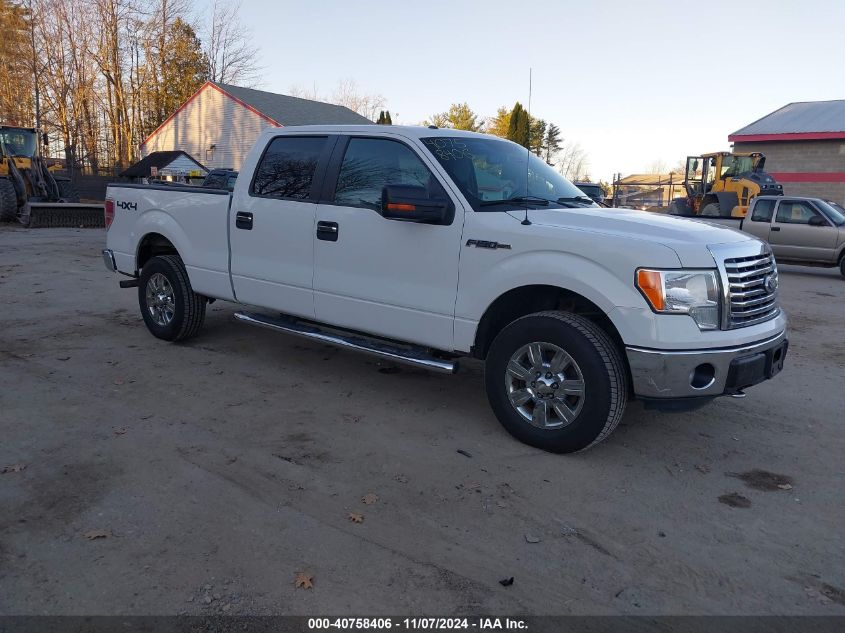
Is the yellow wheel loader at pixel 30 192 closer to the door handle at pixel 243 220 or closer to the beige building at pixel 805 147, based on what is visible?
the door handle at pixel 243 220

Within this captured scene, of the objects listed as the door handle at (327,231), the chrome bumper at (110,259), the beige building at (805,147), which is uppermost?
the beige building at (805,147)

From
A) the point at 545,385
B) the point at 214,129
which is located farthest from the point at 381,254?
the point at 214,129

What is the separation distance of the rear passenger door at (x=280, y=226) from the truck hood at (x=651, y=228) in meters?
1.78

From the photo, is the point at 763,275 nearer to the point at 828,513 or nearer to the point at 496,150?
the point at 828,513

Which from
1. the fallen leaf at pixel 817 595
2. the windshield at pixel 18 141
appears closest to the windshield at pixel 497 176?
the fallen leaf at pixel 817 595

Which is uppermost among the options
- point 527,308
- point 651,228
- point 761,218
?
point 761,218

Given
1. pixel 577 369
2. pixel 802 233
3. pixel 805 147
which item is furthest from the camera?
pixel 805 147

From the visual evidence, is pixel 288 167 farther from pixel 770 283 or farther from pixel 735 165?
pixel 735 165

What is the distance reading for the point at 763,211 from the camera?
14.7 metres

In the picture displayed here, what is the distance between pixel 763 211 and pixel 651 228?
41.6 feet

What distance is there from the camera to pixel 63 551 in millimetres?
2857

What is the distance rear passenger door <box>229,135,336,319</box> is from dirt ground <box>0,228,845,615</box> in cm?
73

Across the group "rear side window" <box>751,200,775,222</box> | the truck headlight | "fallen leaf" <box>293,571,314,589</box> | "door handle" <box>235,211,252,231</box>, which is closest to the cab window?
"rear side window" <box>751,200,775,222</box>

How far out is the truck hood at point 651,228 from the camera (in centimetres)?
364
